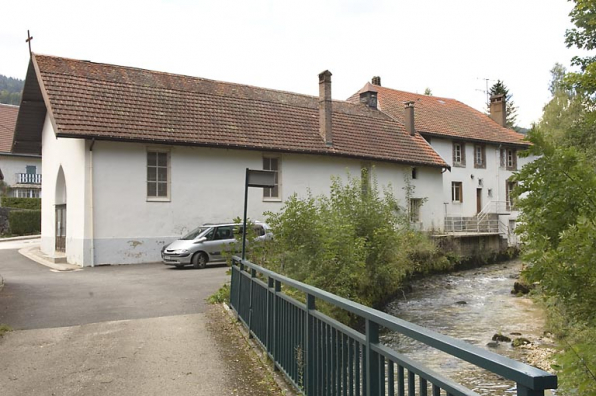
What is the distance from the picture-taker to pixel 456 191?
35.3 meters

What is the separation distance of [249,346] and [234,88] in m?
21.2

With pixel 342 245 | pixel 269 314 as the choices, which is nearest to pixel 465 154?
pixel 342 245

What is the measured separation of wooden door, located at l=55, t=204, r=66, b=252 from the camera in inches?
912

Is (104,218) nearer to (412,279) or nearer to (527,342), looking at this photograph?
(412,279)

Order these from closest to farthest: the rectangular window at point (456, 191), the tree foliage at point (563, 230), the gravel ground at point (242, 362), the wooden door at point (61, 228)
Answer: the tree foliage at point (563, 230) < the gravel ground at point (242, 362) < the wooden door at point (61, 228) < the rectangular window at point (456, 191)

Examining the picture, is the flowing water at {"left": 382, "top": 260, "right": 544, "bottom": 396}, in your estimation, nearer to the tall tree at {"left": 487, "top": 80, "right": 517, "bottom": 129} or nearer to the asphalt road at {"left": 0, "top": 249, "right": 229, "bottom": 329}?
the asphalt road at {"left": 0, "top": 249, "right": 229, "bottom": 329}

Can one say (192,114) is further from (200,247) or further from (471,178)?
(471,178)

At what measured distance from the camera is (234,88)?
2683 cm

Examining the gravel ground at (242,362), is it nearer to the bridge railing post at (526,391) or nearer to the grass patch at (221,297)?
the grass patch at (221,297)

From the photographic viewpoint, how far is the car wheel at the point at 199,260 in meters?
18.3

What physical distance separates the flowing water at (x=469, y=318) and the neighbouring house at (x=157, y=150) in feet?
17.8

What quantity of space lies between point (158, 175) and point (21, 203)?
22495 millimetres

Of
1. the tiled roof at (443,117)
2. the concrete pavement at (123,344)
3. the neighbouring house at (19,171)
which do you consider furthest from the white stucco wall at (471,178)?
the neighbouring house at (19,171)

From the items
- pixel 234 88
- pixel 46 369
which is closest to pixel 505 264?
pixel 234 88
